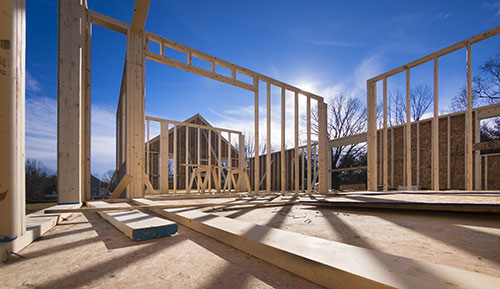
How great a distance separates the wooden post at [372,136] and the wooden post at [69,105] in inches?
246

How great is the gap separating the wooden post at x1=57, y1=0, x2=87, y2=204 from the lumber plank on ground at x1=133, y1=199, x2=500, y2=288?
9.56 ft

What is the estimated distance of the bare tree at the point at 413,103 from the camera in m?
16.8

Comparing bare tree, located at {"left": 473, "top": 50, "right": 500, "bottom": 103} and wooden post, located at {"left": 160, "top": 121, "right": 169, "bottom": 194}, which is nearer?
wooden post, located at {"left": 160, "top": 121, "right": 169, "bottom": 194}

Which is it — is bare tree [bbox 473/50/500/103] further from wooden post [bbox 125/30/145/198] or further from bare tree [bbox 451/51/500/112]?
wooden post [bbox 125/30/145/198]

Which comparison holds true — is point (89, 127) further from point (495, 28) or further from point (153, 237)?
point (495, 28)

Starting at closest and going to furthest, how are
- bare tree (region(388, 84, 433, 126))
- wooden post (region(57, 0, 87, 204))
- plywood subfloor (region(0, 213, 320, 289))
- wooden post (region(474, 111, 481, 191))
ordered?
plywood subfloor (region(0, 213, 320, 289))
wooden post (region(57, 0, 87, 204))
wooden post (region(474, 111, 481, 191))
bare tree (region(388, 84, 433, 126))

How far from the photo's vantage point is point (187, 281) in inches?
31.5

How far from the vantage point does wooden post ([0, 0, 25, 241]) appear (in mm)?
1030


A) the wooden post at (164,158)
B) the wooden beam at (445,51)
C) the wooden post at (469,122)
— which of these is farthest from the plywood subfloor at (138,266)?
the wooden beam at (445,51)

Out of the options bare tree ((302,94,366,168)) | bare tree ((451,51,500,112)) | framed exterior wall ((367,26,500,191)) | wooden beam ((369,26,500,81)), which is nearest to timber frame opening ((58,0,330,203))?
framed exterior wall ((367,26,500,191))

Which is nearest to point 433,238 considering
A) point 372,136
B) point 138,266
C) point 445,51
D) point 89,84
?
point 138,266

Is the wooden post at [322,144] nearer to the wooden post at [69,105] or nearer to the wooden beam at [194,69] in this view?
the wooden beam at [194,69]

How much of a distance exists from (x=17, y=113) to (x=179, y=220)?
4.18ft

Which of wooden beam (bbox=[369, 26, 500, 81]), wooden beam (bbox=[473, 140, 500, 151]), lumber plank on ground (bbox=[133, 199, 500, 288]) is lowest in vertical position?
lumber plank on ground (bbox=[133, 199, 500, 288])
